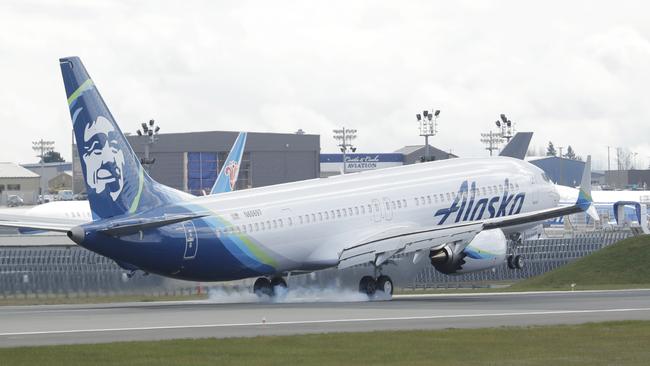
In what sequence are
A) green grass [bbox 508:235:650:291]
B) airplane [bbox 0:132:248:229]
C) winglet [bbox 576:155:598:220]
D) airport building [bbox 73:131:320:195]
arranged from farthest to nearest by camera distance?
1. airport building [bbox 73:131:320:195]
2. green grass [bbox 508:235:650:291]
3. winglet [bbox 576:155:598:220]
4. airplane [bbox 0:132:248:229]

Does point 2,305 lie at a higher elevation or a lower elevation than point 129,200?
lower

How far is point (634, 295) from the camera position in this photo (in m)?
47.7

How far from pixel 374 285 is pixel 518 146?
18188 millimetres

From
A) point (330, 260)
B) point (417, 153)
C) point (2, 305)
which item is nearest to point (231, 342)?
point (330, 260)

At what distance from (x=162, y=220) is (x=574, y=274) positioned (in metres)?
25.8

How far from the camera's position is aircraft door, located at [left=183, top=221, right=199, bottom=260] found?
138 feet

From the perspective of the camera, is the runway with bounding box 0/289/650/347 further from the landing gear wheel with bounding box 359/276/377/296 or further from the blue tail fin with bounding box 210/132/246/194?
the blue tail fin with bounding box 210/132/246/194

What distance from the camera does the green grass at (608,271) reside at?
57781mm

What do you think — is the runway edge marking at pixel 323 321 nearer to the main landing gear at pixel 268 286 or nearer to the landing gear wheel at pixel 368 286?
the landing gear wheel at pixel 368 286

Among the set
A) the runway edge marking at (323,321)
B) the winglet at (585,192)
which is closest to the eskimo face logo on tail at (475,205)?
the winglet at (585,192)

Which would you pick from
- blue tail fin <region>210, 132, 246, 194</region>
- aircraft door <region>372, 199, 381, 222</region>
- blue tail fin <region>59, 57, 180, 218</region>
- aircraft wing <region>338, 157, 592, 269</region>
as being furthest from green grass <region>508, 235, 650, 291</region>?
blue tail fin <region>59, 57, 180, 218</region>

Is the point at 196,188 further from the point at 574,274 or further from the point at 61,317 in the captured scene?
the point at 61,317

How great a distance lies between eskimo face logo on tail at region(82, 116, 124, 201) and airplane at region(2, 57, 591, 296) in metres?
0.03

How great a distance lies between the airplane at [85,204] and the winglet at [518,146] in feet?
43.0
